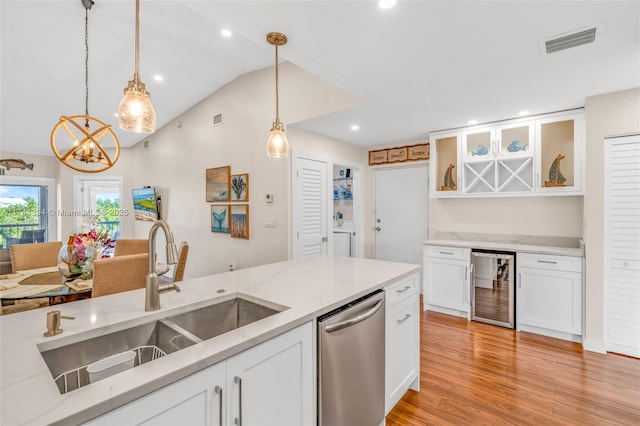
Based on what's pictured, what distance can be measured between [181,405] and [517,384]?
254 cm

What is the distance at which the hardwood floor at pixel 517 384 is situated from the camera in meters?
1.97

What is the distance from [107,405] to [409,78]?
2.71m

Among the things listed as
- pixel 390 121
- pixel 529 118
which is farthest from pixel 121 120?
pixel 529 118

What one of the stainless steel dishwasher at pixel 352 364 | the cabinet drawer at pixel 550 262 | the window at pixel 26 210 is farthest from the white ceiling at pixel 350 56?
the stainless steel dishwasher at pixel 352 364

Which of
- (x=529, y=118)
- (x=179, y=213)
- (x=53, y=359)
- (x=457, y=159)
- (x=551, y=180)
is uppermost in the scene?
(x=529, y=118)

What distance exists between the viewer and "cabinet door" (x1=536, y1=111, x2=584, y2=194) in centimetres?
314

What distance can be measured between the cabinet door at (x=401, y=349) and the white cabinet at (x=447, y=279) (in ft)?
5.56

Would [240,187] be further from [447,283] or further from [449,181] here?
[447,283]

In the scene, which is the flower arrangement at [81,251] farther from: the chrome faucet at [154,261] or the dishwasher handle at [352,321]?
the dishwasher handle at [352,321]

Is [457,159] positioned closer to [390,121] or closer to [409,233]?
[390,121]

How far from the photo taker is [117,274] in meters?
2.17

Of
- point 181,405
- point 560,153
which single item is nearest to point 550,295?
point 560,153

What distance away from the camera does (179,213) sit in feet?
17.4

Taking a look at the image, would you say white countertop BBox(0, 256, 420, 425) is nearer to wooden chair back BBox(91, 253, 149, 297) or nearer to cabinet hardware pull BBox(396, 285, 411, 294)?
cabinet hardware pull BBox(396, 285, 411, 294)
